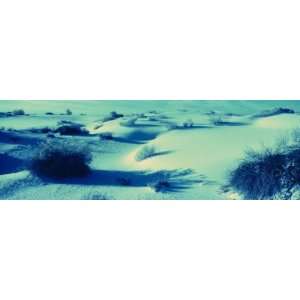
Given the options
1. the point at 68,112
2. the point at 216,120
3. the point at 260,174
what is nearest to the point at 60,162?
the point at 68,112

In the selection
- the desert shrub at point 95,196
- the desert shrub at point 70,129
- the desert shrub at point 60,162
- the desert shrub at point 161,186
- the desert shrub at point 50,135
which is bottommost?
the desert shrub at point 95,196

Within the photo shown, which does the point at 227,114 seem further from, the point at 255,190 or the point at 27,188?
the point at 27,188

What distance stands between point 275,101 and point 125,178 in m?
1.76

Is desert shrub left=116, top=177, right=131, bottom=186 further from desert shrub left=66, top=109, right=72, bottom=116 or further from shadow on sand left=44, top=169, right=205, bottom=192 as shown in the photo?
desert shrub left=66, top=109, right=72, bottom=116

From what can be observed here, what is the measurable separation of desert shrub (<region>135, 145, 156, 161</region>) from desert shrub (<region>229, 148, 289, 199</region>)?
87cm

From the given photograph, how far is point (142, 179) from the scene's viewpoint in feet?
17.4

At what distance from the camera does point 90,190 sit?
205 inches

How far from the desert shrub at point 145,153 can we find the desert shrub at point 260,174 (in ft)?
2.86

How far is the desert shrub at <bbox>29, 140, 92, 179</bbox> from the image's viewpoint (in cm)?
534

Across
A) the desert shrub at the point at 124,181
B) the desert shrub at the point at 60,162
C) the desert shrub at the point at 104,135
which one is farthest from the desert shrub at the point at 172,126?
the desert shrub at the point at 60,162

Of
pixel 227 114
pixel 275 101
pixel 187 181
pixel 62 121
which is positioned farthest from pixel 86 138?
pixel 275 101

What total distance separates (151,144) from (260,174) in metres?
1.18

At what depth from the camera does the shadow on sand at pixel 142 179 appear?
522 cm

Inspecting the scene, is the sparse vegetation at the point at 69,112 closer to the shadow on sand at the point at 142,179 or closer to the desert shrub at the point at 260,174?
the shadow on sand at the point at 142,179
